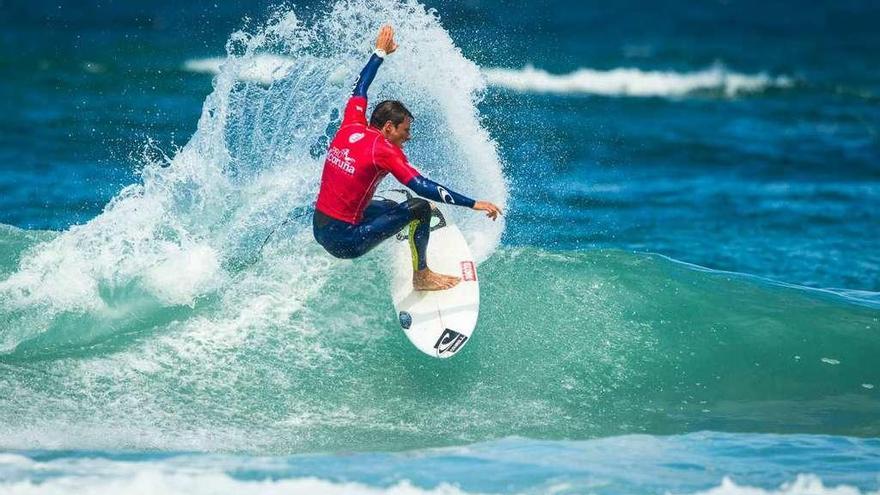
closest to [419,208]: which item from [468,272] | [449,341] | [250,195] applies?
[468,272]

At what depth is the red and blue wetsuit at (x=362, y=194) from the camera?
24.7ft

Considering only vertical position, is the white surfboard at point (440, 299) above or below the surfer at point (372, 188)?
below

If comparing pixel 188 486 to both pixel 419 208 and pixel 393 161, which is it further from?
pixel 419 208

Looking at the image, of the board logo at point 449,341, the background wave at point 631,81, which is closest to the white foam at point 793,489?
the board logo at point 449,341

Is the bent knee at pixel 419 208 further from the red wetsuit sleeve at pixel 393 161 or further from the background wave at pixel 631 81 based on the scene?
the background wave at pixel 631 81

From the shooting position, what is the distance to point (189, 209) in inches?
367

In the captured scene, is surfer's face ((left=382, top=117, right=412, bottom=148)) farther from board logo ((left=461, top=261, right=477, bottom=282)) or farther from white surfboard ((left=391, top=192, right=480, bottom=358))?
board logo ((left=461, top=261, right=477, bottom=282))

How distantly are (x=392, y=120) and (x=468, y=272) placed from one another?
54.4 inches

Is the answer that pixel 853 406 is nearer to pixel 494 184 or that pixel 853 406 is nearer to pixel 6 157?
pixel 494 184

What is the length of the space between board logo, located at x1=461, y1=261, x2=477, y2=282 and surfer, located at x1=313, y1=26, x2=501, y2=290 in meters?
0.13

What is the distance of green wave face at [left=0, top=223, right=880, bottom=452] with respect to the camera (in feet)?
24.1

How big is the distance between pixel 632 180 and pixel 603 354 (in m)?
7.83

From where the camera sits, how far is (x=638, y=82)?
23.4 metres

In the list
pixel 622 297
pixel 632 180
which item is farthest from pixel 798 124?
pixel 622 297
